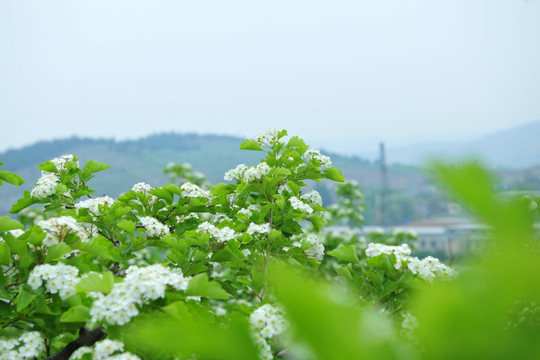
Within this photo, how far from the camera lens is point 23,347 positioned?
1.76 metres

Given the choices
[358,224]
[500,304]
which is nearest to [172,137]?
[358,224]

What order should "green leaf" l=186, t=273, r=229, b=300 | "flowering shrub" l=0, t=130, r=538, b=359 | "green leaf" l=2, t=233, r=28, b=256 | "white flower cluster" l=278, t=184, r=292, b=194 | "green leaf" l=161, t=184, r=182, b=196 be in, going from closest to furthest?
"flowering shrub" l=0, t=130, r=538, b=359
"green leaf" l=186, t=273, r=229, b=300
"green leaf" l=2, t=233, r=28, b=256
"green leaf" l=161, t=184, r=182, b=196
"white flower cluster" l=278, t=184, r=292, b=194

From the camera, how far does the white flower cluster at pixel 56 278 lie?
165 centimetres

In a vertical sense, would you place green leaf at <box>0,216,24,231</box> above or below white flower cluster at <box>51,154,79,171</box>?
A: below

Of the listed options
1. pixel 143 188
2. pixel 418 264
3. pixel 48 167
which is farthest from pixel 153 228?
pixel 418 264

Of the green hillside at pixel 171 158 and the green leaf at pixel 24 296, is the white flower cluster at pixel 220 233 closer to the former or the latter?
the green leaf at pixel 24 296

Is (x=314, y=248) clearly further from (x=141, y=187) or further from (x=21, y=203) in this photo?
(x=21, y=203)

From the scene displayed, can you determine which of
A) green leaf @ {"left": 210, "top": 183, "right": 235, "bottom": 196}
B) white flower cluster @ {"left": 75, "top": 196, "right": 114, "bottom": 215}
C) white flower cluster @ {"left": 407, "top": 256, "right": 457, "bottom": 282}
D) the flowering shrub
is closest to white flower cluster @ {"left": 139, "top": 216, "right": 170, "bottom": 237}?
the flowering shrub

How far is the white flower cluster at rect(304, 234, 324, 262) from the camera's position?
102 inches

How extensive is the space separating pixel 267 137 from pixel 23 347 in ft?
5.66

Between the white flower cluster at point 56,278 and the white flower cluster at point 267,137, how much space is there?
4.91 ft

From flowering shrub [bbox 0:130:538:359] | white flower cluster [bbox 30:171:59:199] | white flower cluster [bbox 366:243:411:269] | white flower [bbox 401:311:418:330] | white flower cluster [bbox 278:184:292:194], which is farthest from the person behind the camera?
white flower cluster [bbox 278:184:292:194]

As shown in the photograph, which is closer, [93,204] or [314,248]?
[93,204]

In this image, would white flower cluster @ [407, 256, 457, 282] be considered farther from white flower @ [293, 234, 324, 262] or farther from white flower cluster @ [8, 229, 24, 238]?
white flower cluster @ [8, 229, 24, 238]
